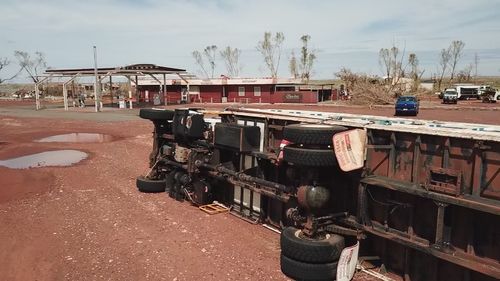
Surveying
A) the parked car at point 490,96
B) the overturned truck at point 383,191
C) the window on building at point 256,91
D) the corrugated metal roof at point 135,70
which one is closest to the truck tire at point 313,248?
the overturned truck at point 383,191

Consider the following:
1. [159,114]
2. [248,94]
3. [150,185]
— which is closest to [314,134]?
[150,185]

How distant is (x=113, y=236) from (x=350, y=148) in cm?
488

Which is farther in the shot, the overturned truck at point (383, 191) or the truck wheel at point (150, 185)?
the truck wheel at point (150, 185)

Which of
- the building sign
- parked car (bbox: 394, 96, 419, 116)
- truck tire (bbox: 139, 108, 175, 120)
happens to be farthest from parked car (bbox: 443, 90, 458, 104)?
truck tire (bbox: 139, 108, 175, 120)

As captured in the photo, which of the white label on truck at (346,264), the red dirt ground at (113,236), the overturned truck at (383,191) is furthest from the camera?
the red dirt ground at (113,236)

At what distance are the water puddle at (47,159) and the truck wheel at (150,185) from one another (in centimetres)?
561

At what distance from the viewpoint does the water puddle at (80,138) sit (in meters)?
23.5

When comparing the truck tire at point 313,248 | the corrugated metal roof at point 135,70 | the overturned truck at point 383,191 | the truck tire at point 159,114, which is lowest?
the truck tire at point 313,248

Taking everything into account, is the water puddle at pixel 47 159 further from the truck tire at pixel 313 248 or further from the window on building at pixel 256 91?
the window on building at pixel 256 91

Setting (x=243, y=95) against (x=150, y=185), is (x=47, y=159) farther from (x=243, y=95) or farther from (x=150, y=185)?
(x=243, y=95)

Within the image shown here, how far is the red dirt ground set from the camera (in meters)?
6.89

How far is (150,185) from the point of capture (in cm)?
1183

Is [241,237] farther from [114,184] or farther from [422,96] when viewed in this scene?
[422,96]

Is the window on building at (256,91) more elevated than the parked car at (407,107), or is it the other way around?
the window on building at (256,91)
